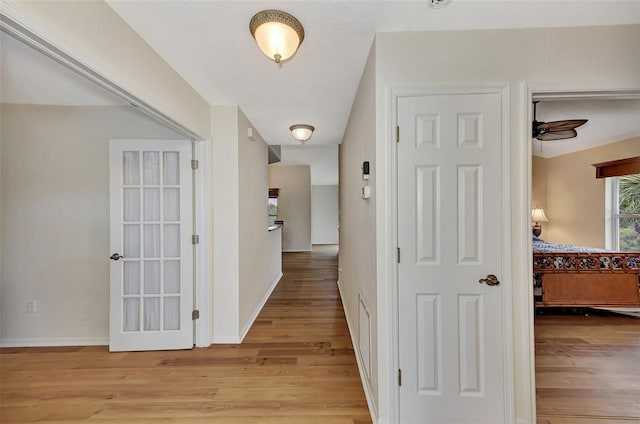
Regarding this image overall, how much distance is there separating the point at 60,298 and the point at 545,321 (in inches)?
215

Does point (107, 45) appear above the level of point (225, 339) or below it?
above

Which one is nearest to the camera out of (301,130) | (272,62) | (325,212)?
(272,62)

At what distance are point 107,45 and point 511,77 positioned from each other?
226cm

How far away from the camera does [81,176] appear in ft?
8.45

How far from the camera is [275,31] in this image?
1.33m

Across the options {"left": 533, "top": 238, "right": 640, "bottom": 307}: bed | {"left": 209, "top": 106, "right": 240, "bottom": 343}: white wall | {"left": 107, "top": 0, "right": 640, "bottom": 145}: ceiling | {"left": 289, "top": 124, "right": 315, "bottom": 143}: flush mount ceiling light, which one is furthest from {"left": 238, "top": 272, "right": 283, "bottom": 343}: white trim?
{"left": 533, "top": 238, "right": 640, "bottom": 307}: bed

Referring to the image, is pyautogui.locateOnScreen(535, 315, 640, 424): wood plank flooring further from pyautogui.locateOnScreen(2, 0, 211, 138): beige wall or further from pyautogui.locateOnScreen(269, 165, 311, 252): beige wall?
pyautogui.locateOnScreen(269, 165, 311, 252): beige wall

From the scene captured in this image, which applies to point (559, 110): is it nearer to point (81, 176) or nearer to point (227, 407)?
point (227, 407)

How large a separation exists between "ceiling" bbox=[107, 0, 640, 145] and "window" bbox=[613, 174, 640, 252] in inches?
161

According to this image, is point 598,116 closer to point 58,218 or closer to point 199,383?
point 199,383

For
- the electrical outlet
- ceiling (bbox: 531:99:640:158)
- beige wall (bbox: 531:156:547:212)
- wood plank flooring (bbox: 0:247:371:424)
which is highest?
ceiling (bbox: 531:99:640:158)

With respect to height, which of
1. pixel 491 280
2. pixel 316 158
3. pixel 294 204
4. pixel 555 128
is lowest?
pixel 491 280

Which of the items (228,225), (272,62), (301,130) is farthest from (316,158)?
(272,62)

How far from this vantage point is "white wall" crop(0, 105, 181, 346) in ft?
8.19
